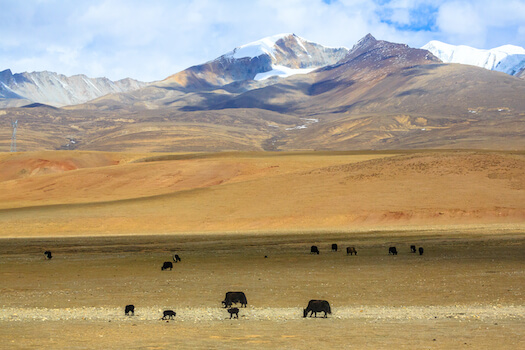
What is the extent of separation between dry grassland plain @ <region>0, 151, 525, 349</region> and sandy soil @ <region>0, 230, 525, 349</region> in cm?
7

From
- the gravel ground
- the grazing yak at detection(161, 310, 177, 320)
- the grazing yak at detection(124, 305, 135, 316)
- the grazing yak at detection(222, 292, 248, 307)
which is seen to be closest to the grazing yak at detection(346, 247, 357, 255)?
the gravel ground

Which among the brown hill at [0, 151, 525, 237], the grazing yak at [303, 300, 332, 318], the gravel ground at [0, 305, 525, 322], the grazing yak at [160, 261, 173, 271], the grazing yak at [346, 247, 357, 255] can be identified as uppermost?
the brown hill at [0, 151, 525, 237]

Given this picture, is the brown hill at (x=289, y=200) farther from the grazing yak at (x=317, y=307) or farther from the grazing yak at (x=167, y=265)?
the grazing yak at (x=317, y=307)

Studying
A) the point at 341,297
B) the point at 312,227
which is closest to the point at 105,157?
the point at 312,227

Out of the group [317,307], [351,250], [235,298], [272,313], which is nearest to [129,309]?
[235,298]

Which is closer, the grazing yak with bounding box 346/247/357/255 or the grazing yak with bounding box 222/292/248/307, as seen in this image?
the grazing yak with bounding box 222/292/248/307

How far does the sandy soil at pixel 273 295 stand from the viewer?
497 inches

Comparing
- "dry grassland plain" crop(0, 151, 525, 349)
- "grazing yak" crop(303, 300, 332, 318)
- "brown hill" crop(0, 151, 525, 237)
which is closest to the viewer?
"dry grassland plain" crop(0, 151, 525, 349)

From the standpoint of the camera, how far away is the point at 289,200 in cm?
5231

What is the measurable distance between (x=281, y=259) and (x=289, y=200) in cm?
2552

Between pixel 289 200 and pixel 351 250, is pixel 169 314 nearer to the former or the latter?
pixel 351 250

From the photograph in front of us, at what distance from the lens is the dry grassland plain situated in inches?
A: 527

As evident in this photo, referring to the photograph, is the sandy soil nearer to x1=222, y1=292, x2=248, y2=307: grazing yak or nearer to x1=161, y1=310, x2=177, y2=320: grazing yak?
x1=161, y1=310, x2=177, y2=320: grazing yak

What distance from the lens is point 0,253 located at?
3155 cm
